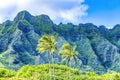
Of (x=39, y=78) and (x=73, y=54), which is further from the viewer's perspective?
(x=39, y=78)

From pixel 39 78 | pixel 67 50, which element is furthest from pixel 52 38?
pixel 39 78

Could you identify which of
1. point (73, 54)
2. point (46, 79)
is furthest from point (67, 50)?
point (46, 79)

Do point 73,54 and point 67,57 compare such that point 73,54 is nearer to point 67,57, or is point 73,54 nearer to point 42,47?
point 67,57

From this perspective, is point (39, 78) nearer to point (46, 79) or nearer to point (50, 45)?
point (46, 79)

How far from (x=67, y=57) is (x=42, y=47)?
21.8m

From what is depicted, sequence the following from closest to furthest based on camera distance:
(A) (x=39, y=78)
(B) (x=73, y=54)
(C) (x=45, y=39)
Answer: (C) (x=45, y=39), (B) (x=73, y=54), (A) (x=39, y=78)

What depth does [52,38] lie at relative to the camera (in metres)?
126

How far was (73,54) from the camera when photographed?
143625 mm

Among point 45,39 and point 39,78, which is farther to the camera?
point 39,78

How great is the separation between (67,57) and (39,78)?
184 feet

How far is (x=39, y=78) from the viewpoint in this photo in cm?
19712

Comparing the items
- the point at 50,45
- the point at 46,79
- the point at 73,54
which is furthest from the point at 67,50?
the point at 46,79

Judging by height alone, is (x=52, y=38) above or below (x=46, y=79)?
above

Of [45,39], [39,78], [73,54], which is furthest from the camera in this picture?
[39,78]
